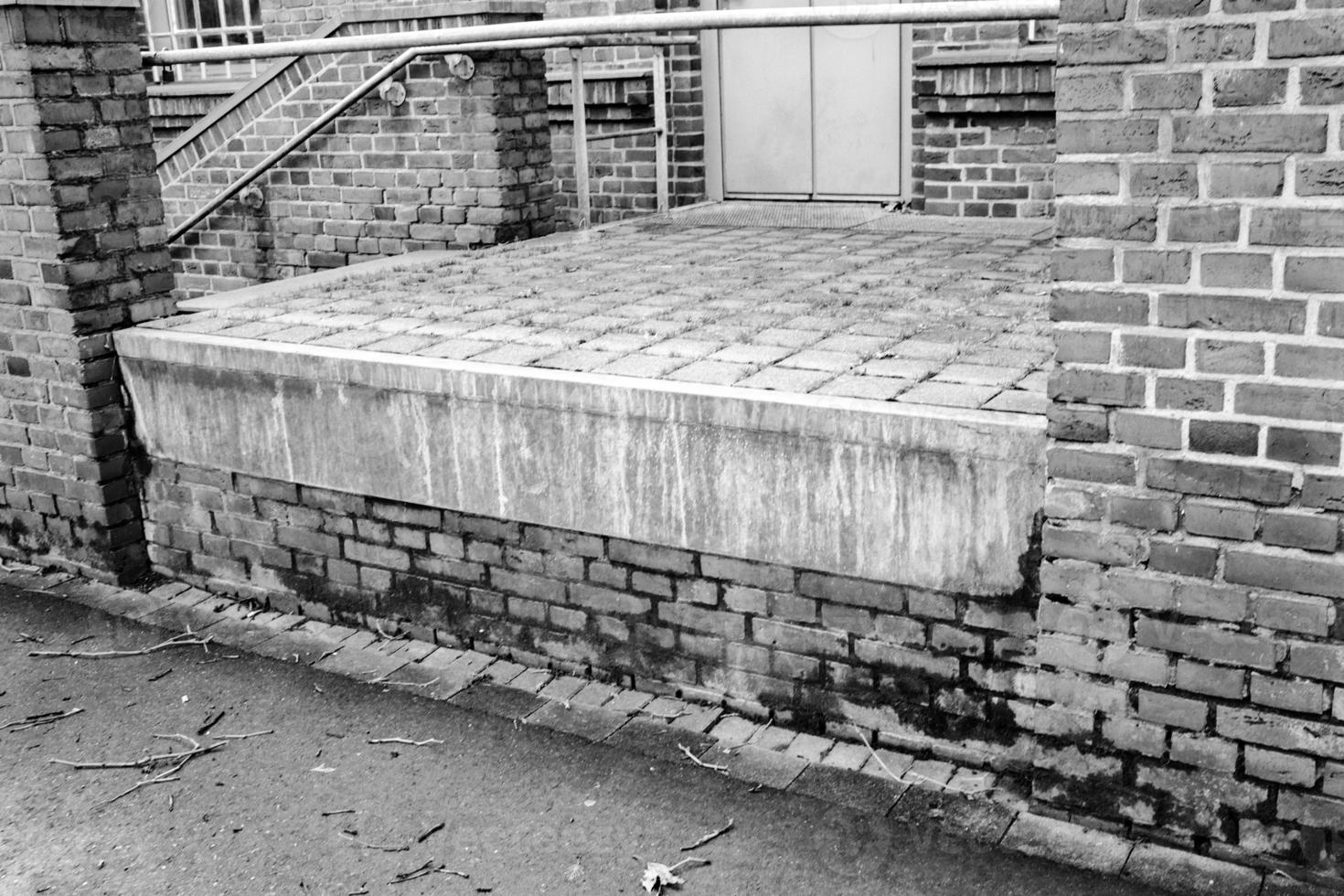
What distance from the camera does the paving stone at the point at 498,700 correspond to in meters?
3.88

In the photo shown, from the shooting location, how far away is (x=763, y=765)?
3.50m

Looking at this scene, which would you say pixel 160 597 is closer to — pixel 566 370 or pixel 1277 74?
pixel 566 370

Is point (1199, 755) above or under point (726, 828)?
above

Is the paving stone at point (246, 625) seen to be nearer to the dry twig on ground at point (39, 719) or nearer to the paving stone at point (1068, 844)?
the dry twig on ground at point (39, 719)

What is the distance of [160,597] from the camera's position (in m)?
4.91

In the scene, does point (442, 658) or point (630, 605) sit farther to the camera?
point (442, 658)

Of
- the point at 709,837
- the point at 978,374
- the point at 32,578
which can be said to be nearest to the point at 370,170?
the point at 32,578

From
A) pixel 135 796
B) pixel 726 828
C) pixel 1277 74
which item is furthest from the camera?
pixel 135 796

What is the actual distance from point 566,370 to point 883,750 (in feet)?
4.57

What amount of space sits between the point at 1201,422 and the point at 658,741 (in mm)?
1657

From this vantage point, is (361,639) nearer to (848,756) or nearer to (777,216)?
(848,756)

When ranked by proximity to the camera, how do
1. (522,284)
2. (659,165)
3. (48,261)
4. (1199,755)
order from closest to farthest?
1. (1199,755)
2. (48,261)
3. (522,284)
4. (659,165)

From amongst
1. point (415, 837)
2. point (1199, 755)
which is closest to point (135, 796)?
point (415, 837)

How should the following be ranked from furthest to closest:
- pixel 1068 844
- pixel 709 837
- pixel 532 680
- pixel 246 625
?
pixel 246 625 < pixel 532 680 < pixel 709 837 < pixel 1068 844
